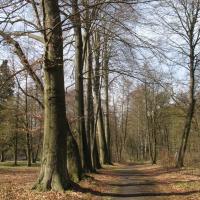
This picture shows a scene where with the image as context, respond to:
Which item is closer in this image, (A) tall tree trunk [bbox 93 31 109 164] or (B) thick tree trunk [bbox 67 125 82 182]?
(B) thick tree trunk [bbox 67 125 82 182]

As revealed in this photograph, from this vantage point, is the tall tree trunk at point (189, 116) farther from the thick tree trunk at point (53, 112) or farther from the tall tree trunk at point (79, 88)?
the thick tree trunk at point (53, 112)

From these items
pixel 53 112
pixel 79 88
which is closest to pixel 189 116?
pixel 79 88

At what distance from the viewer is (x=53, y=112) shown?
637 inches

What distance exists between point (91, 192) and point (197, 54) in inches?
733

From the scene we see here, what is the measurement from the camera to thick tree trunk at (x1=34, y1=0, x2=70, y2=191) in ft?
52.1

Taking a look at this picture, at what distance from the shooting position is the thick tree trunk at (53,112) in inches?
625

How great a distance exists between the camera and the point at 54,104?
16.2 m

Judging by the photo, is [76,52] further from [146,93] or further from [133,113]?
[133,113]

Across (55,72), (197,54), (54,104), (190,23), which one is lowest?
(54,104)

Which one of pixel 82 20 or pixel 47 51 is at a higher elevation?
pixel 82 20

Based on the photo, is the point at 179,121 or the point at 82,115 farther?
the point at 179,121

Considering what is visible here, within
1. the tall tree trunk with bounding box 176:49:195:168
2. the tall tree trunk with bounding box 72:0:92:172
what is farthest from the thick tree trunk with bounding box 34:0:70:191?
the tall tree trunk with bounding box 176:49:195:168

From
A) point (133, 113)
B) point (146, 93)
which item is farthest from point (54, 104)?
point (133, 113)

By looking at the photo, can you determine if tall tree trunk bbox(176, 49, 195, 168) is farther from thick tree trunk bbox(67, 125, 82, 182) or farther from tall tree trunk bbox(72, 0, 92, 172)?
thick tree trunk bbox(67, 125, 82, 182)
